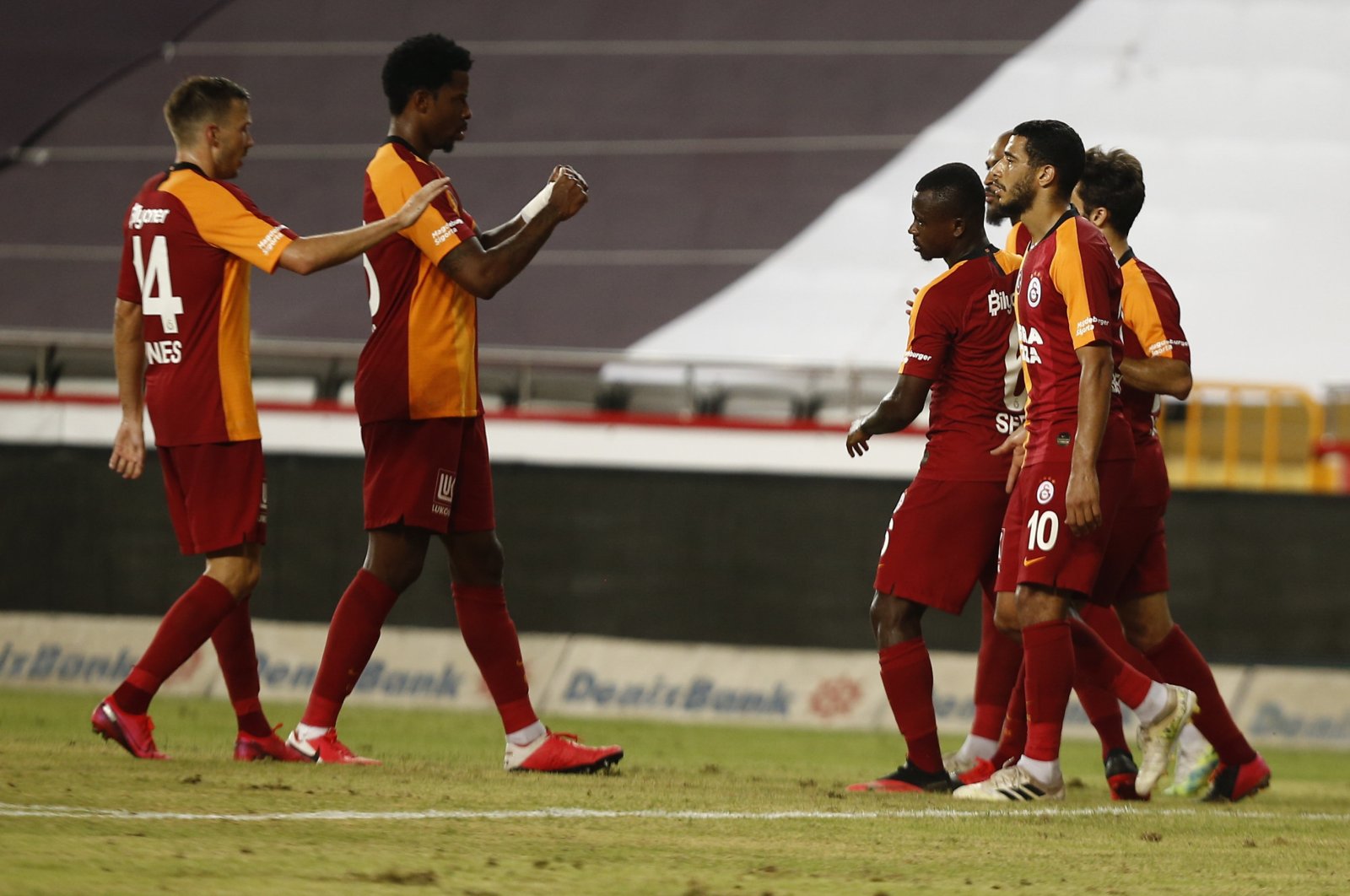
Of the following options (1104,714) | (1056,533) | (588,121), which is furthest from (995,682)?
(588,121)

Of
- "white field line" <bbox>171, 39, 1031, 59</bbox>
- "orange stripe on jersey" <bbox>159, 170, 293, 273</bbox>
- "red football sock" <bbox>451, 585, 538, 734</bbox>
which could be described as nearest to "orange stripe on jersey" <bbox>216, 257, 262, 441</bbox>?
"orange stripe on jersey" <bbox>159, 170, 293, 273</bbox>

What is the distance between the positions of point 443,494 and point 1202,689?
2.57 metres

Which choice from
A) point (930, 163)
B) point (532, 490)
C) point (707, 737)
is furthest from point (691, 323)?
point (707, 737)

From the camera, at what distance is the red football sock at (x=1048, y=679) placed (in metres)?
5.28

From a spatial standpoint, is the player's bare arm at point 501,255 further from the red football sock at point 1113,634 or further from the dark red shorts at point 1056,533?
the red football sock at point 1113,634

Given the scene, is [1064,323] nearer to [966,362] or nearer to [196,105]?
[966,362]

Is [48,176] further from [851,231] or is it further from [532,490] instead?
[532,490]

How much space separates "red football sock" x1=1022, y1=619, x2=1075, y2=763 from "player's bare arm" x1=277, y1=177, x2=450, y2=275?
2199mm

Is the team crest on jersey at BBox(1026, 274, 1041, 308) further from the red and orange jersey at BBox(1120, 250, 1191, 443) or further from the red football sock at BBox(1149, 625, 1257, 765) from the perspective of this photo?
the red football sock at BBox(1149, 625, 1257, 765)

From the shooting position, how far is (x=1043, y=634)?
5.28 metres

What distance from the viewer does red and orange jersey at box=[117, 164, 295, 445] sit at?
17.9 ft

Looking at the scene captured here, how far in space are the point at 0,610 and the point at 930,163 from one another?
13.3 meters

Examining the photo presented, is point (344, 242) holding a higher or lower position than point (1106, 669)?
higher

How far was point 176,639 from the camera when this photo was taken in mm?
5418
